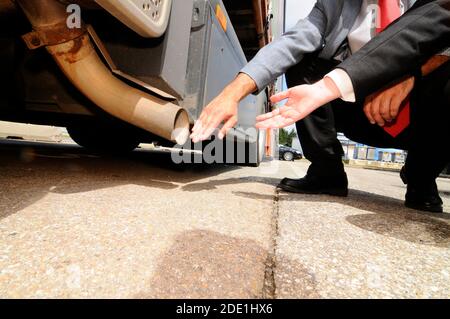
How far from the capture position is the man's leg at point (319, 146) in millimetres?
1503

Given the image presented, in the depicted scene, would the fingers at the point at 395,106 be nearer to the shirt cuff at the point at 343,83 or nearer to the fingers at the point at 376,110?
the fingers at the point at 376,110

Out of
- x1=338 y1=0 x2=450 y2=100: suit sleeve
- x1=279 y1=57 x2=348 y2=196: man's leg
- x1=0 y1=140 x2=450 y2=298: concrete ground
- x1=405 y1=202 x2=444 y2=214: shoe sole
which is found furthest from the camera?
x1=279 y1=57 x2=348 y2=196: man's leg

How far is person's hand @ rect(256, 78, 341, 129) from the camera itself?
90 centimetres

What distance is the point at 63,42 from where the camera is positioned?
965 mm

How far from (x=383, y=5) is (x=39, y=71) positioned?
1530 mm

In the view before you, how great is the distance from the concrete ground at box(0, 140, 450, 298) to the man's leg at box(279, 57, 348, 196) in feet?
1.28

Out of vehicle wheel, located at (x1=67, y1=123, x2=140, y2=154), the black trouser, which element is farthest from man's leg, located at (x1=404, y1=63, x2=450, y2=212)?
vehicle wheel, located at (x1=67, y1=123, x2=140, y2=154)

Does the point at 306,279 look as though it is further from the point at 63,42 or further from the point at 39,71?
the point at 39,71

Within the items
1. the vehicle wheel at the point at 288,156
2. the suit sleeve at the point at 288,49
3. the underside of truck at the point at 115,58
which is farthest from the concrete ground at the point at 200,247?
the vehicle wheel at the point at 288,156

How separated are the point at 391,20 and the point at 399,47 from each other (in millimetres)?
408

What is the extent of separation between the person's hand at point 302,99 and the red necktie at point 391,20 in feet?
1.46

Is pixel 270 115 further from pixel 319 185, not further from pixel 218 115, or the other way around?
pixel 319 185

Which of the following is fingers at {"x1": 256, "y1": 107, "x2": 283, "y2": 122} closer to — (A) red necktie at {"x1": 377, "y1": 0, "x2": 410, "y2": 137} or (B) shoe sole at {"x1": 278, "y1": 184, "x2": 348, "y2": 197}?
(A) red necktie at {"x1": 377, "y1": 0, "x2": 410, "y2": 137}
